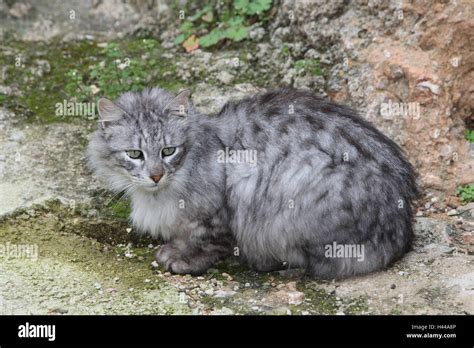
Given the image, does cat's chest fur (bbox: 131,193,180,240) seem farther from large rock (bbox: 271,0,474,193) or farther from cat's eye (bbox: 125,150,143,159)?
large rock (bbox: 271,0,474,193)

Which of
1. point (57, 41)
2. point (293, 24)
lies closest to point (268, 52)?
point (293, 24)

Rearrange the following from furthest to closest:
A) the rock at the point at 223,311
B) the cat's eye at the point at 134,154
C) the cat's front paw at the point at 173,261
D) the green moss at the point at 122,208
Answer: the green moss at the point at 122,208 < the cat's front paw at the point at 173,261 < the cat's eye at the point at 134,154 < the rock at the point at 223,311

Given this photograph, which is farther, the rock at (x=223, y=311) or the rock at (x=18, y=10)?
the rock at (x=18, y=10)

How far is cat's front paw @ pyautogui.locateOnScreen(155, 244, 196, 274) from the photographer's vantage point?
19.9ft

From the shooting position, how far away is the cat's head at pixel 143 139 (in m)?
5.75

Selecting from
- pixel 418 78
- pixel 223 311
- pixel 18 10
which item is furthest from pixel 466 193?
pixel 18 10

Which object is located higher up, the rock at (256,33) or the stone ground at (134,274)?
the rock at (256,33)

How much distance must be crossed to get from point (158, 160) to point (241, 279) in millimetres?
1205

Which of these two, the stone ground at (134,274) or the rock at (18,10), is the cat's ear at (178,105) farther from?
the rock at (18,10)

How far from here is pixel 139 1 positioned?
8.88 meters

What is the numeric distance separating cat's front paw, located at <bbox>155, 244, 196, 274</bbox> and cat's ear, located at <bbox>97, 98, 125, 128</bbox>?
1166mm

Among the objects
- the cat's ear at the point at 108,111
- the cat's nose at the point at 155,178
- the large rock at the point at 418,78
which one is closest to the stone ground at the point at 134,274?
the large rock at the point at 418,78

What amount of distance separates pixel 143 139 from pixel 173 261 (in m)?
1.05

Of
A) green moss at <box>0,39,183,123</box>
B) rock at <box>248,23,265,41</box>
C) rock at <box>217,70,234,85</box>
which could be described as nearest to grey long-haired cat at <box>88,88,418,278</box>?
rock at <box>217,70,234,85</box>
